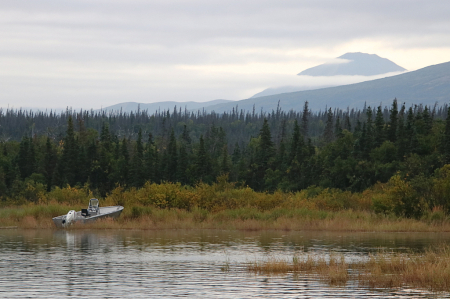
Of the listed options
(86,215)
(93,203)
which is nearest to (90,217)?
(86,215)

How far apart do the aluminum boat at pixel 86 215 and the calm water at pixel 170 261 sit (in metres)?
1.23

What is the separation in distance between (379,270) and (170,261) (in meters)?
9.51

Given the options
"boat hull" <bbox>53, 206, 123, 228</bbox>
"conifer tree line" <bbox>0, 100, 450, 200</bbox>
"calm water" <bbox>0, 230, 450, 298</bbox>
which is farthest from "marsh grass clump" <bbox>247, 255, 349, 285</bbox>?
"conifer tree line" <bbox>0, 100, 450, 200</bbox>

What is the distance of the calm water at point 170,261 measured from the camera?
20.6 m

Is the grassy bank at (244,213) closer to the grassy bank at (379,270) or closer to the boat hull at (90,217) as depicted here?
the boat hull at (90,217)

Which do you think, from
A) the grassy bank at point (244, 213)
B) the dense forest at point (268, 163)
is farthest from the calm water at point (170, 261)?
the dense forest at point (268, 163)


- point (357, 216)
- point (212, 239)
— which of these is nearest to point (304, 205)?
point (357, 216)

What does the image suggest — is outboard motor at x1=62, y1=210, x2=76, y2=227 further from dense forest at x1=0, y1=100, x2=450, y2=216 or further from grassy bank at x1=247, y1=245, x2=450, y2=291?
dense forest at x1=0, y1=100, x2=450, y2=216

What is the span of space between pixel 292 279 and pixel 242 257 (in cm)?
688

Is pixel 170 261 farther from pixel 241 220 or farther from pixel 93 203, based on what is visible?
pixel 93 203

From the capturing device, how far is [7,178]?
101312 millimetres

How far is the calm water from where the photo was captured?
67.7 feet

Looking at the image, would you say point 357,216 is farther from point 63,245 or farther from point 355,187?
point 355,187

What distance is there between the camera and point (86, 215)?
48.0 m
